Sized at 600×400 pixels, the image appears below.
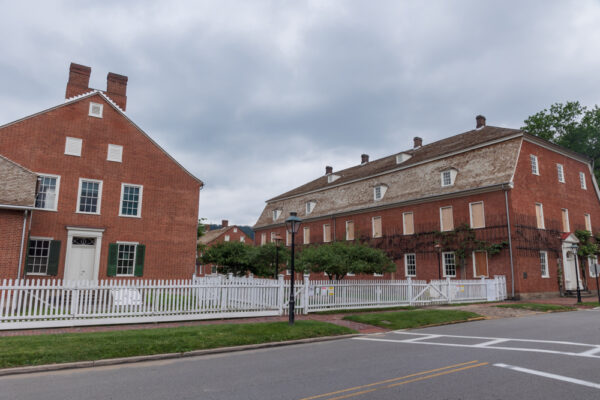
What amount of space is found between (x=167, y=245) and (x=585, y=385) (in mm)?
18550

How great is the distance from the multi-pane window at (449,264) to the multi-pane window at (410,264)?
2382 millimetres

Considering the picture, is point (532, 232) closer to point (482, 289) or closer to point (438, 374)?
point (482, 289)

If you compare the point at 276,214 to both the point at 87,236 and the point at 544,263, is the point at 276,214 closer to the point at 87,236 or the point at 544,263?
the point at 87,236

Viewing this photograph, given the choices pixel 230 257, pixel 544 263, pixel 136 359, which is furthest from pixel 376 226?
pixel 136 359

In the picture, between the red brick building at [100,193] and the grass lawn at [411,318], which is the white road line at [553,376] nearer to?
the grass lawn at [411,318]

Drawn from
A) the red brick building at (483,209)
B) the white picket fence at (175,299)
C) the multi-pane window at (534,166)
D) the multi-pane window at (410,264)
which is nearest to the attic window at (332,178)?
the red brick building at (483,209)

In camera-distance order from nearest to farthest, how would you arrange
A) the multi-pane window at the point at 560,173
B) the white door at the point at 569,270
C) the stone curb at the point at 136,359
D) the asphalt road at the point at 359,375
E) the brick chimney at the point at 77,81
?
the asphalt road at the point at 359,375, the stone curb at the point at 136,359, the brick chimney at the point at 77,81, the white door at the point at 569,270, the multi-pane window at the point at 560,173

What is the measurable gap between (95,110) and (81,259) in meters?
7.44

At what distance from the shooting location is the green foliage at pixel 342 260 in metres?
18.1

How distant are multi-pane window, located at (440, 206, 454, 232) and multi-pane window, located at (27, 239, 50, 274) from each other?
2226 cm

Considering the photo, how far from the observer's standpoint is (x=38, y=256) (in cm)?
1766

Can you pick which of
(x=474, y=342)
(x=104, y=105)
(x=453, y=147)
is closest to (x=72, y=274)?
(x=104, y=105)

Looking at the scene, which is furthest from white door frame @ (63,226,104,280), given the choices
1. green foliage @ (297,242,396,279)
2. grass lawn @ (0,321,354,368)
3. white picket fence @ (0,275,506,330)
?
grass lawn @ (0,321,354,368)

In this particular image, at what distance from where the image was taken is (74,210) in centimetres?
1881
